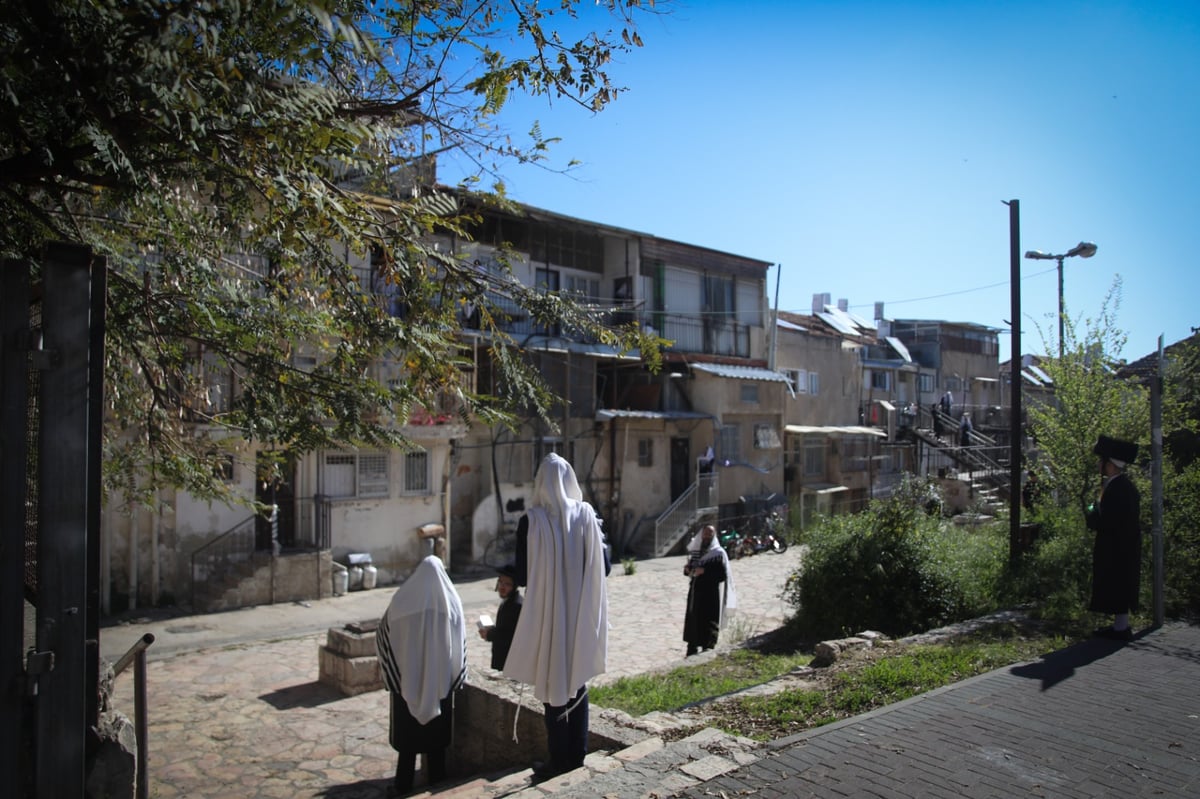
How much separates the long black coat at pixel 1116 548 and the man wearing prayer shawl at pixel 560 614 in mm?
5383

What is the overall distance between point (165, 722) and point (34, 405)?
6.86 metres

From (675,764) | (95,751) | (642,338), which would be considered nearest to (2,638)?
(95,751)

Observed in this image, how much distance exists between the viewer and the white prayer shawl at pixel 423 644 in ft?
20.2

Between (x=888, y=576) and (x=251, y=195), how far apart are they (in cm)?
780

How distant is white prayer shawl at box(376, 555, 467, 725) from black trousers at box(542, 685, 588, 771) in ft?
4.36

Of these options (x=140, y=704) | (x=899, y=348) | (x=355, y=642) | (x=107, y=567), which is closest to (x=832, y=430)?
(x=899, y=348)

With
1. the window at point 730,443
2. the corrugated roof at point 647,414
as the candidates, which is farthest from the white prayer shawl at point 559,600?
the window at point 730,443

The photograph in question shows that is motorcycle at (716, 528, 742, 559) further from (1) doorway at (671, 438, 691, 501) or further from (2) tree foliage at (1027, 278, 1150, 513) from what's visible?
(2) tree foliage at (1027, 278, 1150, 513)

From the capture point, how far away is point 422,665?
20.4 feet

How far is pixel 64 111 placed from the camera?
4.77 meters

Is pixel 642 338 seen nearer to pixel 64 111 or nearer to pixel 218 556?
pixel 64 111

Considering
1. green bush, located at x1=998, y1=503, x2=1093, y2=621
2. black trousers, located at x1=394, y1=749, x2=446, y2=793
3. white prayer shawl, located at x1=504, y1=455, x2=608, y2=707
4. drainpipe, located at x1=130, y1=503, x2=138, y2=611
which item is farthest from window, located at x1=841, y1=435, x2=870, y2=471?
white prayer shawl, located at x1=504, y1=455, x2=608, y2=707

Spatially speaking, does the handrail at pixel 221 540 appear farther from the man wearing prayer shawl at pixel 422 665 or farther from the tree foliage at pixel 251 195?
the man wearing prayer shawl at pixel 422 665

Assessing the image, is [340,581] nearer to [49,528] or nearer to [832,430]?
[49,528]
